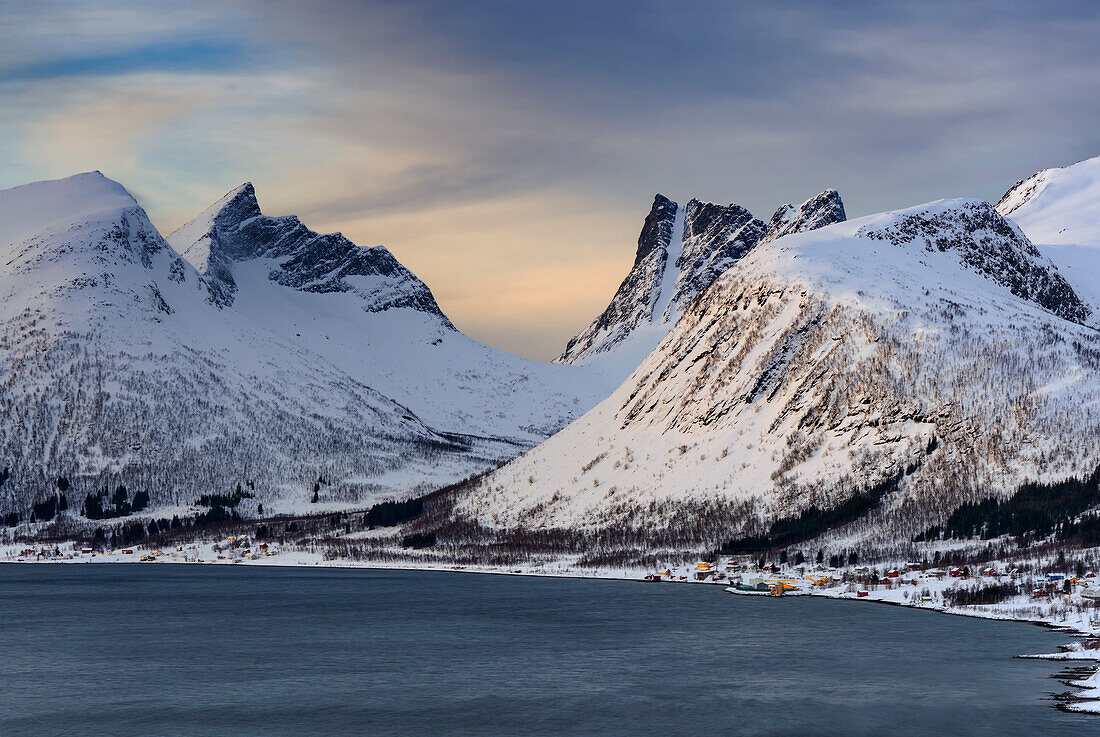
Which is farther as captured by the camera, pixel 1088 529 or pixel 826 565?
pixel 826 565

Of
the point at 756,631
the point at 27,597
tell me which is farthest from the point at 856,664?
the point at 27,597

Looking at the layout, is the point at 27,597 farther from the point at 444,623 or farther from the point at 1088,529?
the point at 1088,529

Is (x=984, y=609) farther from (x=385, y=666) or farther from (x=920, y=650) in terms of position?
(x=385, y=666)

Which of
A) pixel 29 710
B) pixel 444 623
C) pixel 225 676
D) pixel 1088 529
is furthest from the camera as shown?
pixel 1088 529

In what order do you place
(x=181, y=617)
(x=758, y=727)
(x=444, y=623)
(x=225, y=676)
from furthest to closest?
(x=181, y=617) → (x=444, y=623) → (x=225, y=676) → (x=758, y=727)

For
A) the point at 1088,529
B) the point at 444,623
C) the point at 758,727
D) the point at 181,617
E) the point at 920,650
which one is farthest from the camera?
the point at 1088,529

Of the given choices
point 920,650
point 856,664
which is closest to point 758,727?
point 856,664
